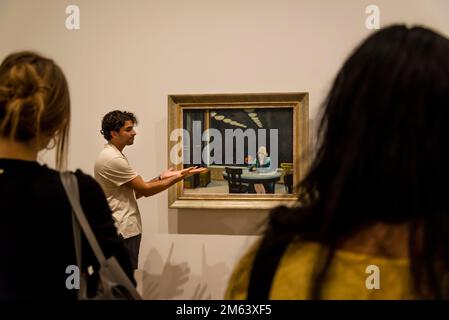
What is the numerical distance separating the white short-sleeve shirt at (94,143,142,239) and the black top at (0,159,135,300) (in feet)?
3.64

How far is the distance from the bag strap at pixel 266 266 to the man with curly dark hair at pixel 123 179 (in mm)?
1453

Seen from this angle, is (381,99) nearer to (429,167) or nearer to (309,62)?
(429,167)

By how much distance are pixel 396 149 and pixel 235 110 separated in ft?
5.28

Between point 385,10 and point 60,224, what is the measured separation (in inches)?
74.1

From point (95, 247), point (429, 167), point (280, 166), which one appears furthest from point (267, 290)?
point (280, 166)

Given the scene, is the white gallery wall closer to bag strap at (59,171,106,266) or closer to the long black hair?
bag strap at (59,171,106,266)

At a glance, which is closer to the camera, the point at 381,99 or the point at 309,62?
the point at 381,99

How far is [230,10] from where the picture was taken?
2.04 m

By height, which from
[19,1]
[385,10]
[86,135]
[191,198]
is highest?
[19,1]

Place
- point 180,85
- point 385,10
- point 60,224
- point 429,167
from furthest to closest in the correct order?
point 180,85, point 385,10, point 60,224, point 429,167

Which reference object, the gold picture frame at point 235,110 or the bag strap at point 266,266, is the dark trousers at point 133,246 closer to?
the gold picture frame at point 235,110

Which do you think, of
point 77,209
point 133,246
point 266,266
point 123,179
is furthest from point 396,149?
point 133,246

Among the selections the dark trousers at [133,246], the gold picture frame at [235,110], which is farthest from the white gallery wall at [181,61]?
the dark trousers at [133,246]

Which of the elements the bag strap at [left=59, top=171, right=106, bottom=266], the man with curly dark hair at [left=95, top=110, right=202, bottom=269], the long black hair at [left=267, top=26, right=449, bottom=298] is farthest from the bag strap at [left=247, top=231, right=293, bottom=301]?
the man with curly dark hair at [left=95, top=110, right=202, bottom=269]
